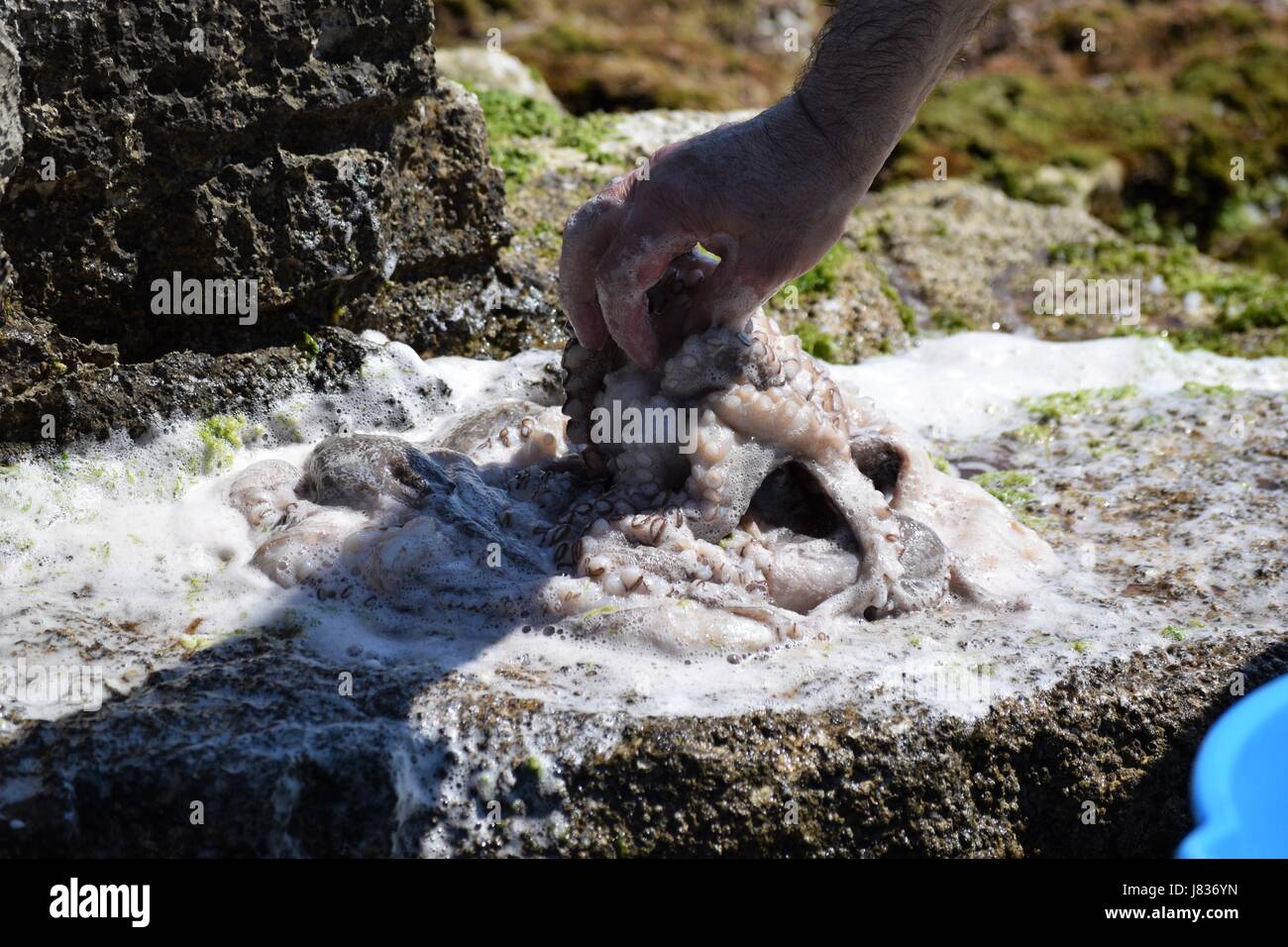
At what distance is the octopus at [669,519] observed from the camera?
3.78 m

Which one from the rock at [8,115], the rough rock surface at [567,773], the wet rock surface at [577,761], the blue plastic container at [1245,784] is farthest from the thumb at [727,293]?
the rock at [8,115]

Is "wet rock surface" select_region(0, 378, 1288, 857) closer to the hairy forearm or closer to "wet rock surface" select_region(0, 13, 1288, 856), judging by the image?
"wet rock surface" select_region(0, 13, 1288, 856)

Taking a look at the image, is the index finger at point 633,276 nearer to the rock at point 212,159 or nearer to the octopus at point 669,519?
the octopus at point 669,519

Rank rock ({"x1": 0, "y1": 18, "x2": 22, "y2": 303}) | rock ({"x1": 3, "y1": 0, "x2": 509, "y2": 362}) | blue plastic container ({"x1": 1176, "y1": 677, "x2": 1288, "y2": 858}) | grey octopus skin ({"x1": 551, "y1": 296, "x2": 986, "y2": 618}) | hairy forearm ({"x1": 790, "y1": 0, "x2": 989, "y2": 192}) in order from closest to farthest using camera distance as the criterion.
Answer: blue plastic container ({"x1": 1176, "y1": 677, "x2": 1288, "y2": 858}) → hairy forearm ({"x1": 790, "y1": 0, "x2": 989, "y2": 192}) → rock ({"x1": 0, "y1": 18, "x2": 22, "y2": 303}) → grey octopus skin ({"x1": 551, "y1": 296, "x2": 986, "y2": 618}) → rock ({"x1": 3, "y1": 0, "x2": 509, "y2": 362})

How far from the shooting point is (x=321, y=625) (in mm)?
3676

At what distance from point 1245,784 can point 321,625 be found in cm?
232

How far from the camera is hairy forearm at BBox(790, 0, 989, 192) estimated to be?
3344 millimetres

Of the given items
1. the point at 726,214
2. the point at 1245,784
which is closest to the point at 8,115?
the point at 726,214

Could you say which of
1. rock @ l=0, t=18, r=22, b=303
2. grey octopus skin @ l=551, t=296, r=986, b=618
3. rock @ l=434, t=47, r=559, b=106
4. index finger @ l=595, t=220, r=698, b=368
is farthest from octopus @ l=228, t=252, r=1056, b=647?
rock @ l=434, t=47, r=559, b=106

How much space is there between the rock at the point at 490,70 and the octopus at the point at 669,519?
5.05 metres

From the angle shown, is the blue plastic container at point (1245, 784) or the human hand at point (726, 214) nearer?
the blue plastic container at point (1245, 784)

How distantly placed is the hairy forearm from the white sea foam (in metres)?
1.31
